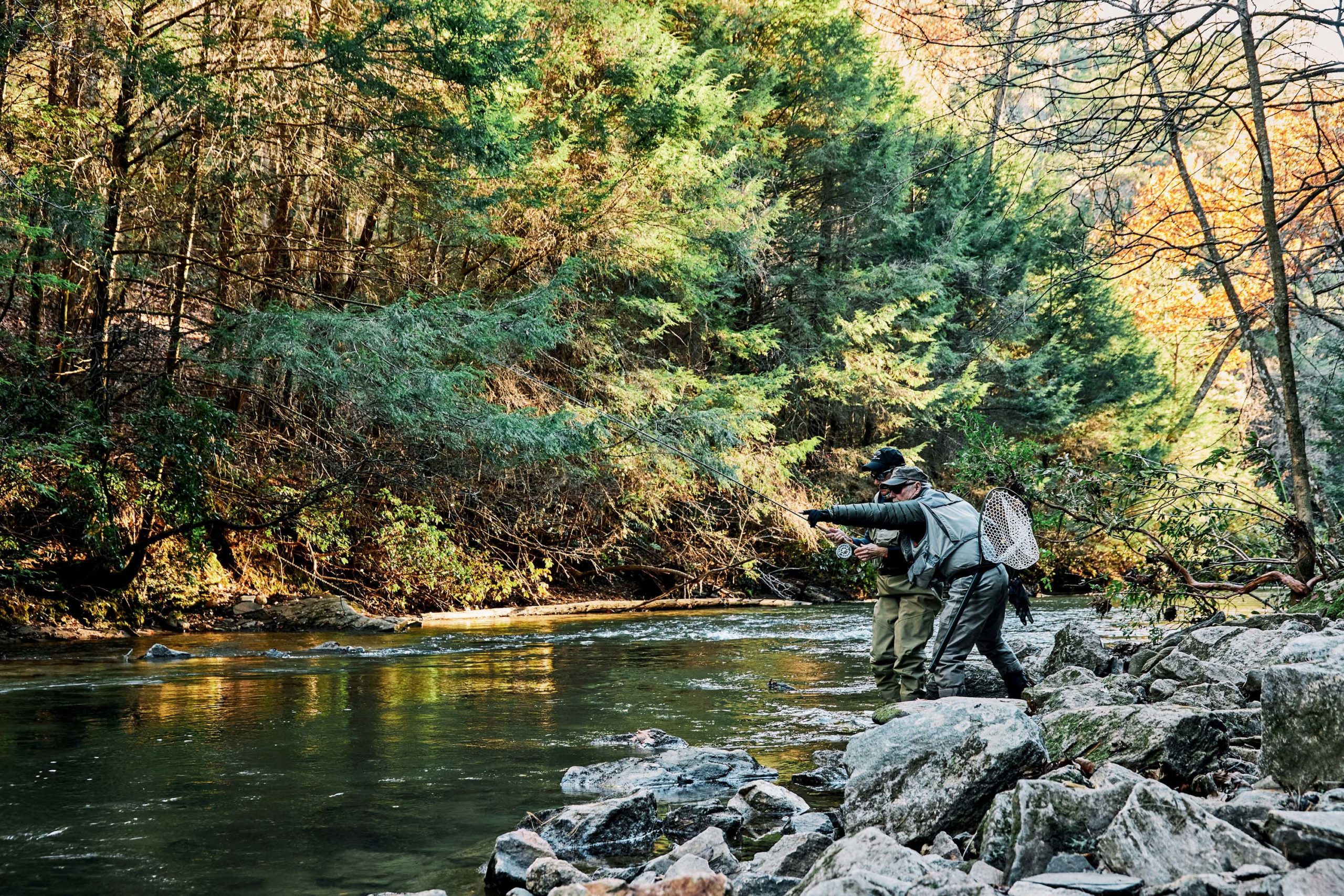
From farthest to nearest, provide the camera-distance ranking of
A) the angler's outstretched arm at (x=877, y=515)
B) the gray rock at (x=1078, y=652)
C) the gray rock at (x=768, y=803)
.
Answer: the gray rock at (x=1078, y=652) → the angler's outstretched arm at (x=877, y=515) → the gray rock at (x=768, y=803)

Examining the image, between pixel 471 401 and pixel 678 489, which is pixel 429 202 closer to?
pixel 471 401

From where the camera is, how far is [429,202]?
13.7 meters

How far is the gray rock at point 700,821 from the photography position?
436cm

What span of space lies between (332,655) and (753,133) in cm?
1368

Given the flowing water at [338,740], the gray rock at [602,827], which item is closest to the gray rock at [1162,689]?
the flowing water at [338,740]

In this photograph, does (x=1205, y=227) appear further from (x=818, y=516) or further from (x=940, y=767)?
(x=940, y=767)

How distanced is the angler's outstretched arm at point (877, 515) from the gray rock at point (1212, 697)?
1748 millimetres

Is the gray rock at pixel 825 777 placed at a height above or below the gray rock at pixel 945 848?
below

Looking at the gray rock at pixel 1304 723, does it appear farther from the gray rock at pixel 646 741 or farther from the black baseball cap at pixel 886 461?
the black baseball cap at pixel 886 461

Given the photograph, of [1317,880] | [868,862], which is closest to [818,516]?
[868,862]

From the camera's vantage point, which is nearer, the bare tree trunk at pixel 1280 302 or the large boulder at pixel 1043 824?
the large boulder at pixel 1043 824

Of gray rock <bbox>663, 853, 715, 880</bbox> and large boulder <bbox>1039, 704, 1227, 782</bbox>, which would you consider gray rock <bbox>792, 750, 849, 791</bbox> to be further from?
gray rock <bbox>663, 853, 715, 880</bbox>

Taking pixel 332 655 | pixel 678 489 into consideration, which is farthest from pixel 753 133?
pixel 332 655

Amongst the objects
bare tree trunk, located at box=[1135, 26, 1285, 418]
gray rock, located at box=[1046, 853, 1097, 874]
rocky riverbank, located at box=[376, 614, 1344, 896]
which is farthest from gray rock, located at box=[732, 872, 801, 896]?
bare tree trunk, located at box=[1135, 26, 1285, 418]
